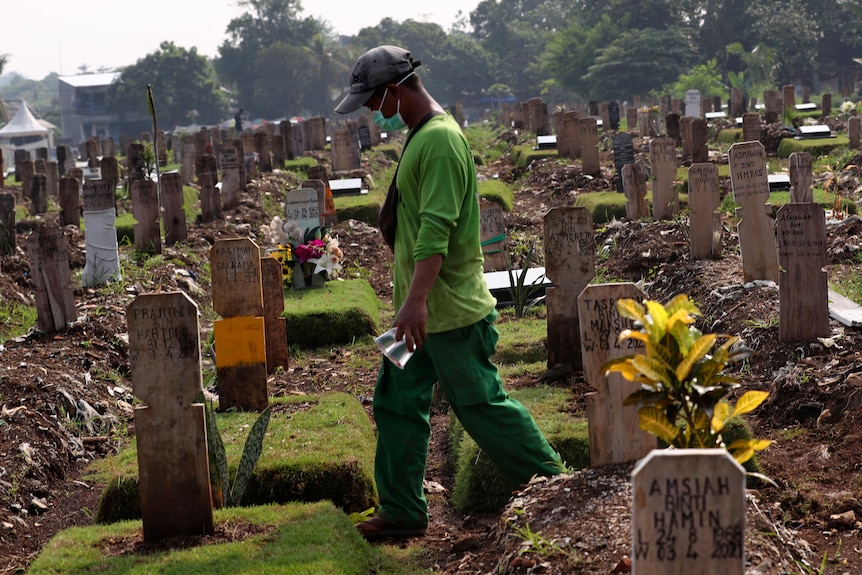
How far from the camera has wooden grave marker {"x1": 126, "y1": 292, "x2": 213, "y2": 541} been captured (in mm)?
4227

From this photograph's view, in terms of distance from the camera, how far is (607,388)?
14.0 feet

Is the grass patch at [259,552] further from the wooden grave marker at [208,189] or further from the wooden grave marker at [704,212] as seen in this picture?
the wooden grave marker at [208,189]

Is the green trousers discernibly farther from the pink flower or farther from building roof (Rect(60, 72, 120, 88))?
building roof (Rect(60, 72, 120, 88))

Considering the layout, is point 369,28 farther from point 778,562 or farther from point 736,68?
point 778,562

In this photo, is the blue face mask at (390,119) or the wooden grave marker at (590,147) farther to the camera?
the wooden grave marker at (590,147)

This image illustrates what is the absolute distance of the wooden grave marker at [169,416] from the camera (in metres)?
4.23

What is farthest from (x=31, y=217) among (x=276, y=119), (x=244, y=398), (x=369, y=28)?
(x=369, y=28)

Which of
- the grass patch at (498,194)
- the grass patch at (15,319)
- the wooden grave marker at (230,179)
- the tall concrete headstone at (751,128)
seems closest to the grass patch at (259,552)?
the grass patch at (15,319)

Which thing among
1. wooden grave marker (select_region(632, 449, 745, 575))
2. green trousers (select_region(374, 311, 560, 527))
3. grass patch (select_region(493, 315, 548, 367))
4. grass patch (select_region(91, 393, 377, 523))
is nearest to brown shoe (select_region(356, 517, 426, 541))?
green trousers (select_region(374, 311, 560, 527))

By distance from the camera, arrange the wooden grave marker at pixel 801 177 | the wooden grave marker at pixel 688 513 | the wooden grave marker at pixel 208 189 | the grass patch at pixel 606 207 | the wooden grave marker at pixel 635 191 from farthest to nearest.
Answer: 1. the wooden grave marker at pixel 208 189
2. the grass patch at pixel 606 207
3. the wooden grave marker at pixel 635 191
4. the wooden grave marker at pixel 801 177
5. the wooden grave marker at pixel 688 513

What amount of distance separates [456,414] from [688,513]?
1.89m

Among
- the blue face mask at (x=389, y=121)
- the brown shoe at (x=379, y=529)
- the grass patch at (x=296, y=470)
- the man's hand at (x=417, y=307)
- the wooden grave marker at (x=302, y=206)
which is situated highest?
the blue face mask at (x=389, y=121)

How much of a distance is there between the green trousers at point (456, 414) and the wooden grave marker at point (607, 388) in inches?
11.5

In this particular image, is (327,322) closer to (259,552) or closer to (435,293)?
(435,293)
